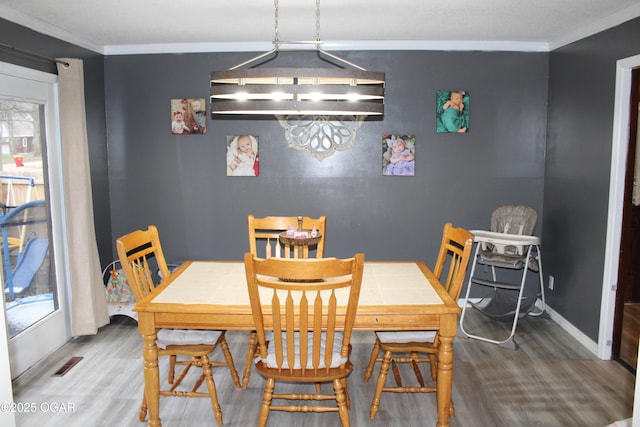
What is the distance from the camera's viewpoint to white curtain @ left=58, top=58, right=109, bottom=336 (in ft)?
11.9

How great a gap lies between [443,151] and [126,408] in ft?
10.5

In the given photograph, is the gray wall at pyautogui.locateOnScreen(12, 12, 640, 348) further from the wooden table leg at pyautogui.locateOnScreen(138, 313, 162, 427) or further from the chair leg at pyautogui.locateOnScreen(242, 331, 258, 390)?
the wooden table leg at pyautogui.locateOnScreen(138, 313, 162, 427)

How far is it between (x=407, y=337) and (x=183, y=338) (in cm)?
121

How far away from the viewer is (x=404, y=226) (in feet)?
14.8

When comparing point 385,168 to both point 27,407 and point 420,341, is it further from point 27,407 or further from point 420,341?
point 27,407

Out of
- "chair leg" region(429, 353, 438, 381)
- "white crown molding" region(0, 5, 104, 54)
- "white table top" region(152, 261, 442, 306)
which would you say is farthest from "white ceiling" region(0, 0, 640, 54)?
"chair leg" region(429, 353, 438, 381)

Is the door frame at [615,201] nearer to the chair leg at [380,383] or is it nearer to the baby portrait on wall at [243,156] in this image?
the chair leg at [380,383]

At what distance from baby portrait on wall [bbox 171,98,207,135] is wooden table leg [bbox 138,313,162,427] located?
2.42 m

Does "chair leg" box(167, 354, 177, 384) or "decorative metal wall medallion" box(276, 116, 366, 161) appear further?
"decorative metal wall medallion" box(276, 116, 366, 161)

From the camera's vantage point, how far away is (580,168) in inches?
150

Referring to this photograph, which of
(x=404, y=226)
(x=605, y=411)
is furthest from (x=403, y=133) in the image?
(x=605, y=411)

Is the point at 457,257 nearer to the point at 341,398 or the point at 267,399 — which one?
the point at 341,398

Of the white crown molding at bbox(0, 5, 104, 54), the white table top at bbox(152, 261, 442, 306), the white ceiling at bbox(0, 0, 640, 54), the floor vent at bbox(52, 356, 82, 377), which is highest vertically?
the white ceiling at bbox(0, 0, 640, 54)

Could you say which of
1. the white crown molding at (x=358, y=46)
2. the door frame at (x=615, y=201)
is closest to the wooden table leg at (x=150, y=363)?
the white crown molding at (x=358, y=46)
